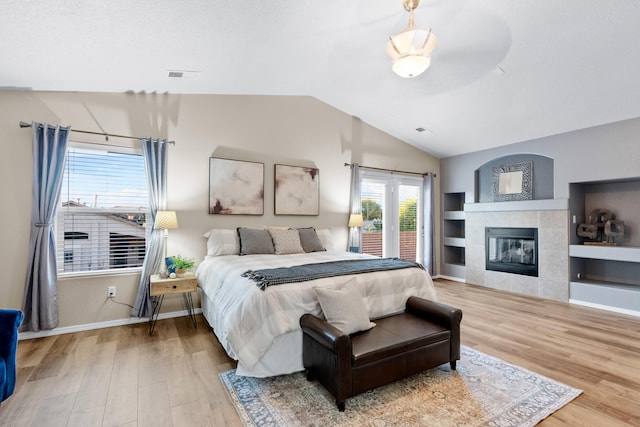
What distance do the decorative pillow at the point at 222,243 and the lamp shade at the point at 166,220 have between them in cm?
47

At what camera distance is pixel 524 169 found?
5.27 metres

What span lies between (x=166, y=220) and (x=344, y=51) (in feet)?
9.11

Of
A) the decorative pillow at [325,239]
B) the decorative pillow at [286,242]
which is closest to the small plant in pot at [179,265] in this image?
the decorative pillow at [286,242]

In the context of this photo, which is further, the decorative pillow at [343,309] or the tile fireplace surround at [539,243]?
the tile fireplace surround at [539,243]

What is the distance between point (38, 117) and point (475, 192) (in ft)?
21.6

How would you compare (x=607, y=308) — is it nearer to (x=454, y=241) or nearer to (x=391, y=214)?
(x=454, y=241)

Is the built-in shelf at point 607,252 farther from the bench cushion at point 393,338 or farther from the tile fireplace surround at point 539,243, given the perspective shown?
the bench cushion at point 393,338

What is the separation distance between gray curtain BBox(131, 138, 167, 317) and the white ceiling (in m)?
0.73

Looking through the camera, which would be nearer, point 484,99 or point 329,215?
point 484,99

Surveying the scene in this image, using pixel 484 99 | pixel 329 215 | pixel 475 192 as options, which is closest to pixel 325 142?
pixel 329 215

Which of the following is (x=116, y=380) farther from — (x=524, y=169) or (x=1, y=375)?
(x=524, y=169)

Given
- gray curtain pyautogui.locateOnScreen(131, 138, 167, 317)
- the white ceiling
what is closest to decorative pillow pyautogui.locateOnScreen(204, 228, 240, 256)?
gray curtain pyautogui.locateOnScreen(131, 138, 167, 317)

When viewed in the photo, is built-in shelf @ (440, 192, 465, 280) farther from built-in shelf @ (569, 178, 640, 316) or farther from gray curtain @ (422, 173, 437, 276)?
built-in shelf @ (569, 178, 640, 316)

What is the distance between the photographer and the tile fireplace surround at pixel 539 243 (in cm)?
463
